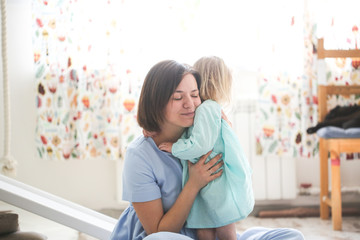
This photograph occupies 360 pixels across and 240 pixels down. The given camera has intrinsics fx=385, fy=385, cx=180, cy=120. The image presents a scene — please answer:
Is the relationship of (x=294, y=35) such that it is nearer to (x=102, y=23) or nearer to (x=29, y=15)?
(x=102, y=23)

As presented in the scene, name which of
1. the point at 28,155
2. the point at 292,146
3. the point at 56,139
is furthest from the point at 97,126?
the point at 292,146

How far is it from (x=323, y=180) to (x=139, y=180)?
1.60m

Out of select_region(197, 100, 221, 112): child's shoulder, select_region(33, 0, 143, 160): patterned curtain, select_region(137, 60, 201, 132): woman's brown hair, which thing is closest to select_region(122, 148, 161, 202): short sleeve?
select_region(137, 60, 201, 132): woman's brown hair

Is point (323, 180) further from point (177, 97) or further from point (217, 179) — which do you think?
point (177, 97)

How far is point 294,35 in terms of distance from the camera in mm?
2324

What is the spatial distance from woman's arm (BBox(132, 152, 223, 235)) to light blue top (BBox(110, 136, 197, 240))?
0.10 feet

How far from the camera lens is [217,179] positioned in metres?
1.08

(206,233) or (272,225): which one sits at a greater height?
(206,233)

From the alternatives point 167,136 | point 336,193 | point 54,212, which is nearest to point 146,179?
point 167,136

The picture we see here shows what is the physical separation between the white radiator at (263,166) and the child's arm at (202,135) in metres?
1.32

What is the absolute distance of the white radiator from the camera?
2.39m

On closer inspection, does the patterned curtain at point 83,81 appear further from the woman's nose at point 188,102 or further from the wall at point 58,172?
the woman's nose at point 188,102

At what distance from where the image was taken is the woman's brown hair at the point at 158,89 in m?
1.05

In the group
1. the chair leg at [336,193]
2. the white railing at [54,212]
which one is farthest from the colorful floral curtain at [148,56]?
the white railing at [54,212]
